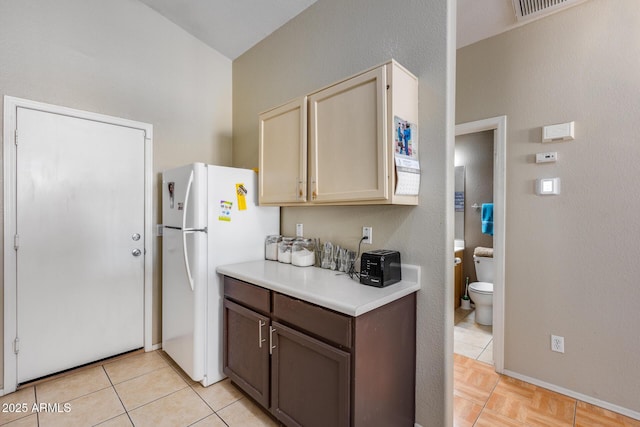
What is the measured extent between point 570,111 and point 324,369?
7.79 ft

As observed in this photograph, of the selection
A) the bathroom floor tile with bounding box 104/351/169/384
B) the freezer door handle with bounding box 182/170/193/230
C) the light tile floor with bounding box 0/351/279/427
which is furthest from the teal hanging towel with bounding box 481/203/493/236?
the bathroom floor tile with bounding box 104/351/169/384

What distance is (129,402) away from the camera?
6.68ft

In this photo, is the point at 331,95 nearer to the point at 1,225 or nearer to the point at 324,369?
the point at 324,369

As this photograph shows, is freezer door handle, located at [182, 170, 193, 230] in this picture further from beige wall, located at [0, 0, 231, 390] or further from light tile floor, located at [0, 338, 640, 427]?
light tile floor, located at [0, 338, 640, 427]

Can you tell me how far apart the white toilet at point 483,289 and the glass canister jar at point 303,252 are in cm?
210

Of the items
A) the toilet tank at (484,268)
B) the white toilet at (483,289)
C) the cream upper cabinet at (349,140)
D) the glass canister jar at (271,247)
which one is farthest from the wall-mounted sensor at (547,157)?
the glass canister jar at (271,247)

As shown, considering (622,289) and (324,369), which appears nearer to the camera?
(324,369)

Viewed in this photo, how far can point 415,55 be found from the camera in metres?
1.79

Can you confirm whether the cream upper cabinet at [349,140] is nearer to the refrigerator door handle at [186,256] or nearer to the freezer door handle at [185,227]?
the freezer door handle at [185,227]

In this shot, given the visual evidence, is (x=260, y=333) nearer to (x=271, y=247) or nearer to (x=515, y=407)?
(x=271, y=247)

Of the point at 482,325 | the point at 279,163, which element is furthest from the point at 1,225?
the point at 482,325

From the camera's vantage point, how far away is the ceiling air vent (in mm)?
2023

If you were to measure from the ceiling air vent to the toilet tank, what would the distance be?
8.17 ft

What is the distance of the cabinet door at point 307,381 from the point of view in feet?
4.52
